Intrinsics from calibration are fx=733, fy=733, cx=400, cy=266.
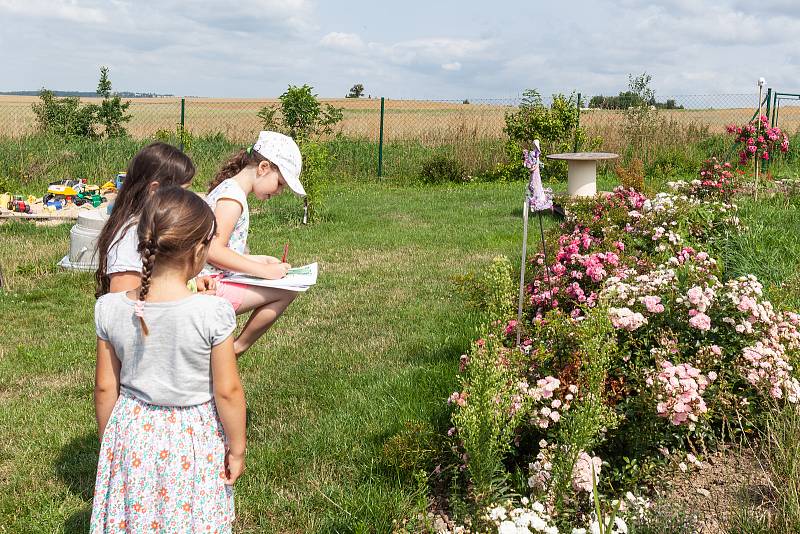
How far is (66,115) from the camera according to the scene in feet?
56.5

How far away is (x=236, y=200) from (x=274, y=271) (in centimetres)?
34

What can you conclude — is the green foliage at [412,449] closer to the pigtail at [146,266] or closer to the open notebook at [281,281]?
the open notebook at [281,281]

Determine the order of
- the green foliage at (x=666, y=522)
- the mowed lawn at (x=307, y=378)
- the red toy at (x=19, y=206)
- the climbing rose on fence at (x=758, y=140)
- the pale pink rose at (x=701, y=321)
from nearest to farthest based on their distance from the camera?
the green foliage at (x=666, y=522) → the mowed lawn at (x=307, y=378) → the pale pink rose at (x=701, y=321) → the climbing rose on fence at (x=758, y=140) → the red toy at (x=19, y=206)

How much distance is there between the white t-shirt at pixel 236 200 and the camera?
308cm

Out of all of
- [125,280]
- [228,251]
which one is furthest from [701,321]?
[125,280]

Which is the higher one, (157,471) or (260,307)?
(260,307)

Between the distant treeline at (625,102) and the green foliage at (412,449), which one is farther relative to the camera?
the distant treeline at (625,102)

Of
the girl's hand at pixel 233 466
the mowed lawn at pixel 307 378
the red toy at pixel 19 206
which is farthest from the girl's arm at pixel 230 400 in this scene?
the red toy at pixel 19 206

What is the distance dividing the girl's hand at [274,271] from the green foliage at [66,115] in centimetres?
1562

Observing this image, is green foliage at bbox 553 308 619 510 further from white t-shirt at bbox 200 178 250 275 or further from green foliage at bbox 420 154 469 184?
green foliage at bbox 420 154 469 184

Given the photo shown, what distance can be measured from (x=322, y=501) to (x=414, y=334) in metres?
2.19

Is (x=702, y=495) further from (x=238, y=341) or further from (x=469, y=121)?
(x=469, y=121)

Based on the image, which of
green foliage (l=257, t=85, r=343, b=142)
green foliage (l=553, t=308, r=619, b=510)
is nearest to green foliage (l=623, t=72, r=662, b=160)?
green foliage (l=257, t=85, r=343, b=142)

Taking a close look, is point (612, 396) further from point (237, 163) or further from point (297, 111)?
point (297, 111)
